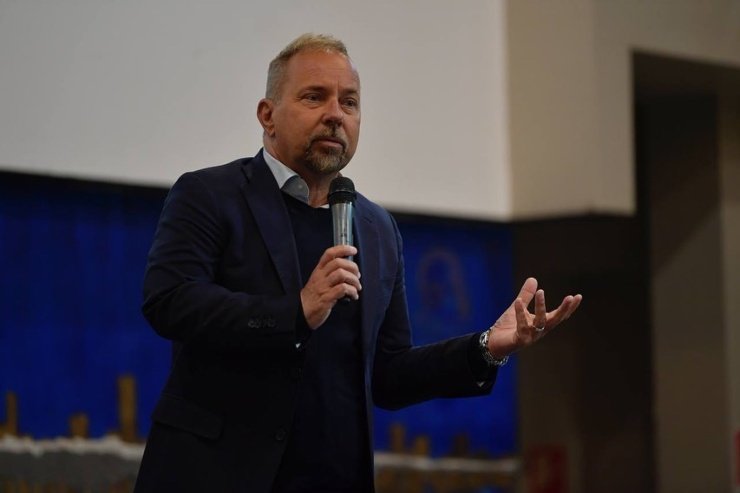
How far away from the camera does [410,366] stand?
2.77 metres

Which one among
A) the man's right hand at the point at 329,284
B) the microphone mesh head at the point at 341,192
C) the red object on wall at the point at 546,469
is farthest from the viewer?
the red object on wall at the point at 546,469

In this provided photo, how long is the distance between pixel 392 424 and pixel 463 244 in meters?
1.00

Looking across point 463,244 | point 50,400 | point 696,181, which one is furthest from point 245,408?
point 696,181

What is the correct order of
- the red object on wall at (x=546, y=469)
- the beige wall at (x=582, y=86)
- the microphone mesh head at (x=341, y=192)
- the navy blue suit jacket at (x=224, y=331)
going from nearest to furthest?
the navy blue suit jacket at (x=224, y=331) < the microphone mesh head at (x=341, y=192) < the beige wall at (x=582, y=86) < the red object on wall at (x=546, y=469)

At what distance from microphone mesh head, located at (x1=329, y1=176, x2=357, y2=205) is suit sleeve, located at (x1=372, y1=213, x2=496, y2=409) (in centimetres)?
37

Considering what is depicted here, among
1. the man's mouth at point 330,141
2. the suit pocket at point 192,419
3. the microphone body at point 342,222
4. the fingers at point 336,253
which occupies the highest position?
the man's mouth at point 330,141

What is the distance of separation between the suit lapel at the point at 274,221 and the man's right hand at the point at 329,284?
17 centimetres

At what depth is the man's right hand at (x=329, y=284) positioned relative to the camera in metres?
2.22

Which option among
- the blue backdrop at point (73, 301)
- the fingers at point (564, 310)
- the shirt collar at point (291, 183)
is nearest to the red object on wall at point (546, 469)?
the blue backdrop at point (73, 301)

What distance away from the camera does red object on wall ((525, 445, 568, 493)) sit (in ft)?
22.8

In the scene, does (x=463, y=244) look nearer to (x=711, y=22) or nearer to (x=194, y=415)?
(x=711, y=22)

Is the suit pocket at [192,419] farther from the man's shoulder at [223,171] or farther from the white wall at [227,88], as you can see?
the white wall at [227,88]

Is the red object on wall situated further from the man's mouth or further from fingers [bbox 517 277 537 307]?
the man's mouth

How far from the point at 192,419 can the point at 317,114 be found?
0.68 metres
